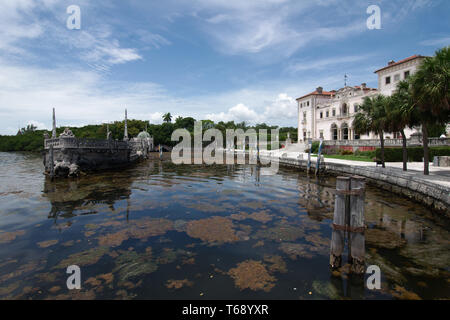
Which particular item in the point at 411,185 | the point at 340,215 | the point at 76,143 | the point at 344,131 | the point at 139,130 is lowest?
the point at 411,185

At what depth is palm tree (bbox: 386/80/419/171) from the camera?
15.7m

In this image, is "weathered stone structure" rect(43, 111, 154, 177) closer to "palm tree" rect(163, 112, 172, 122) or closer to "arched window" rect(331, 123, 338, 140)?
"arched window" rect(331, 123, 338, 140)

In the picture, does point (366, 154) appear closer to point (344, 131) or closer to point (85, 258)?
point (344, 131)

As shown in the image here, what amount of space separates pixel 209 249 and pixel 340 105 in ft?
179

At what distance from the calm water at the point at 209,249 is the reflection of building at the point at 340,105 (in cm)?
3439

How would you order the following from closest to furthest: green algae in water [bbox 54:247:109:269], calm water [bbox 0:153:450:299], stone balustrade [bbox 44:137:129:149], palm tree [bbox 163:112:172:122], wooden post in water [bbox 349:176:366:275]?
calm water [bbox 0:153:450:299], wooden post in water [bbox 349:176:366:275], green algae in water [bbox 54:247:109:269], stone balustrade [bbox 44:137:129:149], palm tree [bbox 163:112:172:122]

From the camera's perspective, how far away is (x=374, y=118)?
20.6 m

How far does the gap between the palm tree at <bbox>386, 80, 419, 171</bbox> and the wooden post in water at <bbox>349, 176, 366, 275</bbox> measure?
12955 millimetres

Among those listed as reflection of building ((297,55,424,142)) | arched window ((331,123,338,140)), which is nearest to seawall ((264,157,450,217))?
reflection of building ((297,55,424,142))

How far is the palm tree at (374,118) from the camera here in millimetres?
19422

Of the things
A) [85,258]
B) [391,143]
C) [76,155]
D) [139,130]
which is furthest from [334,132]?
[139,130]
